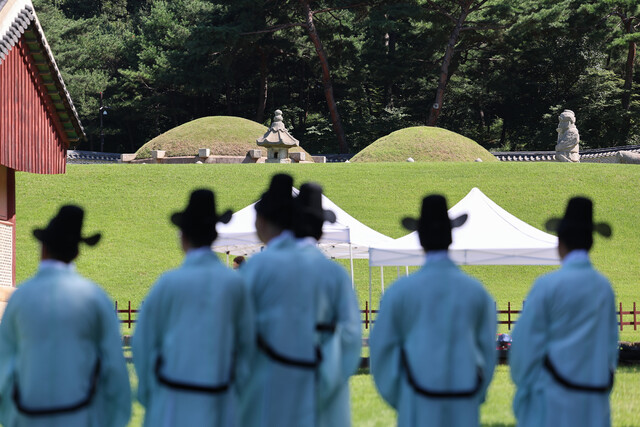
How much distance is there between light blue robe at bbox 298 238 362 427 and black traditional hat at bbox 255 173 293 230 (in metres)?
0.23

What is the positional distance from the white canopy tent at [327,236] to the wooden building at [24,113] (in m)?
3.46

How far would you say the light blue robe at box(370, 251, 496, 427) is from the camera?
14.6 feet

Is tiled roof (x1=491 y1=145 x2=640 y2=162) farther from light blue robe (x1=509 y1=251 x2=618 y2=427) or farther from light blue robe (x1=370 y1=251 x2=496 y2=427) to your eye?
light blue robe (x1=370 y1=251 x2=496 y2=427)

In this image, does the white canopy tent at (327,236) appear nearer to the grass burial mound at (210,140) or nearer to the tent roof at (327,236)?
the tent roof at (327,236)

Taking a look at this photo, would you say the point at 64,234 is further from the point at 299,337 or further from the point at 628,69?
the point at 628,69

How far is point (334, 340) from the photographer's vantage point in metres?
4.76

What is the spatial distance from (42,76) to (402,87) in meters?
37.0

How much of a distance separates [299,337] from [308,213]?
773 millimetres

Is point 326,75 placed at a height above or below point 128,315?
above

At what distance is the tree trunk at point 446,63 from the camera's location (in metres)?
44.2

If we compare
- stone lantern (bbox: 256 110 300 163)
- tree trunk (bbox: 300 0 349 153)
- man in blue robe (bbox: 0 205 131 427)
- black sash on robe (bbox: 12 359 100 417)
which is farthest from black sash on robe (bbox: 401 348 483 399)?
tree trunk (bbox: 300 0 349 153)

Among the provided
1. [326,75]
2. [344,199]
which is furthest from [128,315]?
[326,75]

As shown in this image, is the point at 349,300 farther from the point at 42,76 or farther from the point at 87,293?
the point at 42,76

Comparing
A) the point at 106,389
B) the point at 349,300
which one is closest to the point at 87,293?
the point at 106,389
